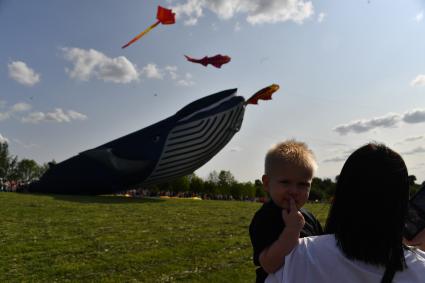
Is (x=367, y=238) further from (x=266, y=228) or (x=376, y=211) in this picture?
(x=266, y=228)

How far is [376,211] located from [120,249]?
7.09 meters

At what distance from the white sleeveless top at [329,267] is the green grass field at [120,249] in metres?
3.16

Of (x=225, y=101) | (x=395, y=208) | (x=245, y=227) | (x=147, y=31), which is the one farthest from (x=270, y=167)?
(x=225, y=101)

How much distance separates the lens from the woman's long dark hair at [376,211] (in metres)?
1.69

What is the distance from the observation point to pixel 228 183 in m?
70.6

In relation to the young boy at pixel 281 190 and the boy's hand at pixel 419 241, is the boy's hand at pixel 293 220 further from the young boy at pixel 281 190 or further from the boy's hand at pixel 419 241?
the boy's hand at pixel 419 241

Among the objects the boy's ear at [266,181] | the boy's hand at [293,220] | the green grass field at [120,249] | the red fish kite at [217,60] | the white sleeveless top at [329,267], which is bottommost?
the green grass field at [120,249]

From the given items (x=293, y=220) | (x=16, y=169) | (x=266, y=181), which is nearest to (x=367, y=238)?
(x=293, y=220)

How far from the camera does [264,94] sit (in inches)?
1120

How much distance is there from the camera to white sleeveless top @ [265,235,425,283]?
1654 millimetres

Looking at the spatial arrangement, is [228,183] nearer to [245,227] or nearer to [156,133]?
[156,133]

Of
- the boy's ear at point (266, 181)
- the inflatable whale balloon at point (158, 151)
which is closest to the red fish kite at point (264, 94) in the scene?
the inflatable whale balloon at point (158, 151)

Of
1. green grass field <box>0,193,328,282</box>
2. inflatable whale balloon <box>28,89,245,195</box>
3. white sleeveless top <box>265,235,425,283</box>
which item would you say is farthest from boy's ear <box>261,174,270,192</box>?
inflatable whale balloon <box>28,89,245,195</box>

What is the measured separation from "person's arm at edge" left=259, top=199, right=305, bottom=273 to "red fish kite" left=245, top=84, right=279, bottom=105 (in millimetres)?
26794
